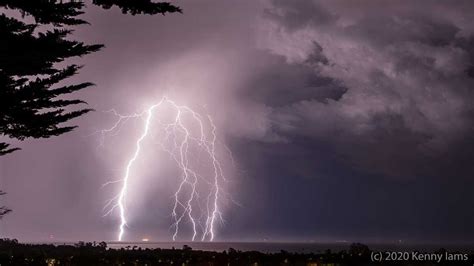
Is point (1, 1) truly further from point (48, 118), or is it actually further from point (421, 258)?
point (421, 258)

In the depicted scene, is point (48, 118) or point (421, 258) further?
point (421, 258)

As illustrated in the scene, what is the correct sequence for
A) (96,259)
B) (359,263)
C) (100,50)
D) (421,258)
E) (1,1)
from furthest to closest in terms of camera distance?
1. (96,259)
2. (359,263)
3. (421,258)
4. (100,50)
5. (1,1)

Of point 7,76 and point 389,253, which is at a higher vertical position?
point 7,76

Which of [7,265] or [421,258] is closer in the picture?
[7,265]

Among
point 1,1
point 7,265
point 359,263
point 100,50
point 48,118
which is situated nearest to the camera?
point 1,1

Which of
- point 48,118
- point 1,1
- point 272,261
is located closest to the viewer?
point 1,1

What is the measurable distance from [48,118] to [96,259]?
19629 mm

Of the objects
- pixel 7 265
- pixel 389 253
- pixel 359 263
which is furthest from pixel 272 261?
pixel 7 265

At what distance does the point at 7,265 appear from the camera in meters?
16.0

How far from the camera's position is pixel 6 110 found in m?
6.98

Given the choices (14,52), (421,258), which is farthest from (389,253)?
(14,52)

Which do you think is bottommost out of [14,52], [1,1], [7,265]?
[7,265]

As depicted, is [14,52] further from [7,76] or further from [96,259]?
[96,259]

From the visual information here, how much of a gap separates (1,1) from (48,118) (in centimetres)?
208
